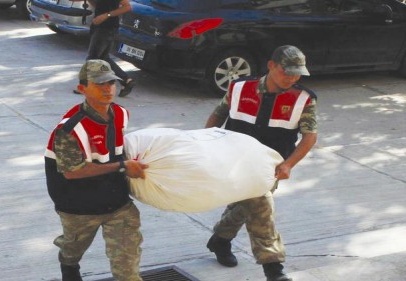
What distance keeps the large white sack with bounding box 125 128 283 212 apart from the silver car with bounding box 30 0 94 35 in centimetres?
787

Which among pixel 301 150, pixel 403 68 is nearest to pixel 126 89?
pixel 403 68

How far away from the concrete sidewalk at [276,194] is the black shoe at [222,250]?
0.07 meters

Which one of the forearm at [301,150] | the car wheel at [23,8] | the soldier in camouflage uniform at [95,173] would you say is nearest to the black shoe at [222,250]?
the forearm at [301,150]

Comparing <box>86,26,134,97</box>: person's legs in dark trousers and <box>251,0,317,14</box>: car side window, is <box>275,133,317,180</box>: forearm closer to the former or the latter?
<box>86,26,134,97</box>: person's legs in dark trousers

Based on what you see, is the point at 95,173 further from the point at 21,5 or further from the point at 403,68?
the point at 21,5

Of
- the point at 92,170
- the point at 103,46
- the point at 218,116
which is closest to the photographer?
the point at 92,170

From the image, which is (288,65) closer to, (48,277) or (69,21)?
(48,277)

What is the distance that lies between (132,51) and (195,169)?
6.22 metres

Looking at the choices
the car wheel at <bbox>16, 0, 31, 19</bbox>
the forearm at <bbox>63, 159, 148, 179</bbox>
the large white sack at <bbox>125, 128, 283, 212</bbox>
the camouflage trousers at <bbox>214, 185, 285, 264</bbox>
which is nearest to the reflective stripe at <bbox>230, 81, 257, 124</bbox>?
the large white sack at <bbox>125, 128, 283, 212</bbox>

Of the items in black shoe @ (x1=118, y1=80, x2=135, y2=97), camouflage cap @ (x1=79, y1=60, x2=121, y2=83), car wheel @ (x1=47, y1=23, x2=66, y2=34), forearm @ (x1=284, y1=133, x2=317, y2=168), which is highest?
camouflage cap @ (x1=79, y1=60, x2=121, y2=83)

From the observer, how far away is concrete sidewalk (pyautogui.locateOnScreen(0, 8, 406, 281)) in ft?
19.1

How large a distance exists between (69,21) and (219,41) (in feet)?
10.1

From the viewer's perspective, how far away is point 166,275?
568cm

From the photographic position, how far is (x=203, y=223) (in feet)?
21.8
